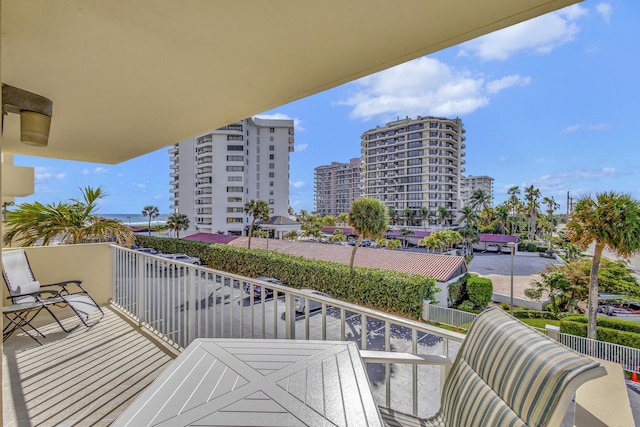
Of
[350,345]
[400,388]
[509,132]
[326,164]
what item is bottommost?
[400,388]

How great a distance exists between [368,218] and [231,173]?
25546 millimetres

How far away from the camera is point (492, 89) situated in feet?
150

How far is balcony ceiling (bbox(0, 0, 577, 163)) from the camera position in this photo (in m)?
1.25

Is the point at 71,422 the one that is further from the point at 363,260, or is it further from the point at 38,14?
the point at 363,260

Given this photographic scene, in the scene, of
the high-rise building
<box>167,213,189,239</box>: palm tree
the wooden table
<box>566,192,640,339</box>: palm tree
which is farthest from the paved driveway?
the high-rise building

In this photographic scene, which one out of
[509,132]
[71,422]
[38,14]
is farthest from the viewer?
[509,132]

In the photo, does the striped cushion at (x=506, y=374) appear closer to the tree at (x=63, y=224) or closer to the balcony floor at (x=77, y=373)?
the balcony floor at (x=77, y=373)

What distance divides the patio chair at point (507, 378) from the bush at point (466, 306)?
46.4 ft

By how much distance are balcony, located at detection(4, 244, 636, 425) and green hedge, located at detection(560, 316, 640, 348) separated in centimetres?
1118

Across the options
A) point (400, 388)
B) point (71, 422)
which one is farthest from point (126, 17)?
point (400, 388)

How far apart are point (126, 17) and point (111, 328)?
2973 millimetres

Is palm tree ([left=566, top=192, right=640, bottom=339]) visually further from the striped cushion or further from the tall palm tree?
the tall palm tree

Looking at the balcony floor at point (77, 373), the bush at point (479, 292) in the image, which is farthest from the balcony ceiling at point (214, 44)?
the bush at point (479, 292)

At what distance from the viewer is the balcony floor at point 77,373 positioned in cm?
177
